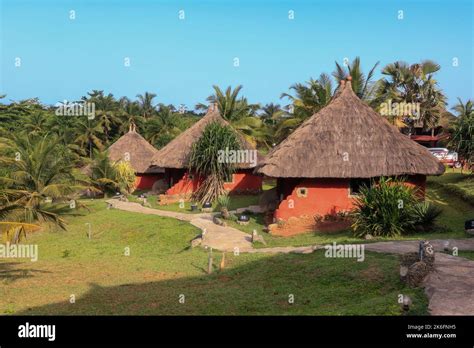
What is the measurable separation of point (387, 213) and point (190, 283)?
7.42m

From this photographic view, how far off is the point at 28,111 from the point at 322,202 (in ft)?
146

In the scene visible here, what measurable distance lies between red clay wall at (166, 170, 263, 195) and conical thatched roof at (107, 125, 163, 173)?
771 cm

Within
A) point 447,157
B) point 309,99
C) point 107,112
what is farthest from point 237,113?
point 107,112

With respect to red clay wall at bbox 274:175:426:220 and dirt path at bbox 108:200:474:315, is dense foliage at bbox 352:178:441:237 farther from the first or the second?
red clay wall at bbox 274:175:426:220

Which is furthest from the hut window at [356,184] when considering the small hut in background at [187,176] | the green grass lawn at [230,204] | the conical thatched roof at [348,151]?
the small hut in background at [187,176]

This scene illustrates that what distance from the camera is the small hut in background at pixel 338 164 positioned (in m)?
19.3

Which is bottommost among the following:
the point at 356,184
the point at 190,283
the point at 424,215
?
the point at 190,283

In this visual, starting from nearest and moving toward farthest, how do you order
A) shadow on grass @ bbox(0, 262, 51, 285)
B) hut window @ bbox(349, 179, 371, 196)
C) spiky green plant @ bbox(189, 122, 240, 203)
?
shadow on grass @ bbox(0, 262, 51, 285) < hut window @ bbox(349, 179, 371, 196) < spiky green plant @ bbox(189, 122, 240, 203)

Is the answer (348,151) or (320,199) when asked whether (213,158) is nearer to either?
(320,199)

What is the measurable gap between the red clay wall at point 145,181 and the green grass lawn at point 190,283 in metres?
17.3

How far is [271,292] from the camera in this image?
430 inches

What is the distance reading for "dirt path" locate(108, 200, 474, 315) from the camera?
821 cm

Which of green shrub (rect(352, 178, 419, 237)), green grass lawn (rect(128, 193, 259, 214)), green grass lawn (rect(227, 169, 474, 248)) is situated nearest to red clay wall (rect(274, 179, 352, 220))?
green grass lawn (rect(227, 169, 474, 248))
